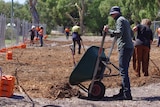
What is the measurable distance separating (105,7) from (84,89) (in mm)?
74541

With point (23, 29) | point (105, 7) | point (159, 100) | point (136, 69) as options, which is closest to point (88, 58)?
point (159, 100)

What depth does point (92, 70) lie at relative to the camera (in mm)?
9391

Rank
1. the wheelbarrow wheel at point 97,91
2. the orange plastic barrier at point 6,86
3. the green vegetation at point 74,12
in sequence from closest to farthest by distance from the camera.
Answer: the orange plastic barrier at point 6,86 → the wheelbarrow wheel at point 97,91 → the green vegetation at point 74,12

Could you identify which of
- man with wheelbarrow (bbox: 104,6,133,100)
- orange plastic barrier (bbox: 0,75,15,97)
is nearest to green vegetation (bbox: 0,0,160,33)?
man with wheelbarrow (bbox: 104,6,133,100)

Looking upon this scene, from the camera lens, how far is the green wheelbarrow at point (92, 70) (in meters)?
9.34

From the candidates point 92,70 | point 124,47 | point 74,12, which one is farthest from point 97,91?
point 74,12

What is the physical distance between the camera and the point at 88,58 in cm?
940

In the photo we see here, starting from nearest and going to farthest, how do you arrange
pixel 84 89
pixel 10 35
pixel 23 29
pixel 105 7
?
pixel 84 89 < pixel 10 35 < pixel 23 29 < pixel 105 7

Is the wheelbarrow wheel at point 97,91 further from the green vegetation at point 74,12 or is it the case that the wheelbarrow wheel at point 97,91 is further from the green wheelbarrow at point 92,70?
the green vegetation at point 74,12

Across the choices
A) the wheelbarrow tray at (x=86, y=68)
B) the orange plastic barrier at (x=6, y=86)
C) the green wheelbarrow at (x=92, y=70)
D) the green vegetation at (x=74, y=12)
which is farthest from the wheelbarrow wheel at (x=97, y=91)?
the green vegetation at (x=74, y=12)

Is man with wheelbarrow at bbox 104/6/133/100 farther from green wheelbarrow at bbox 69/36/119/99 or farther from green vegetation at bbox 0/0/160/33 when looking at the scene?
green vegetation at bbox 0/0/160/33

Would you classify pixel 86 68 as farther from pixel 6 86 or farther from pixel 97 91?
pixel 6 86

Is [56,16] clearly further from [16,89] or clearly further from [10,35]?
[16,89]

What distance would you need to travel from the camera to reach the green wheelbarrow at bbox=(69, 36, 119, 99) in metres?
9.34
